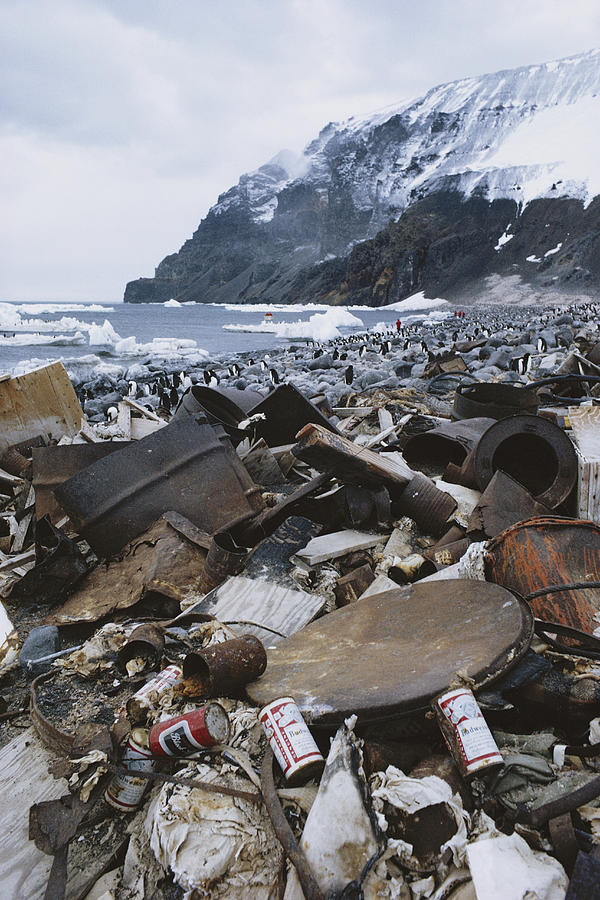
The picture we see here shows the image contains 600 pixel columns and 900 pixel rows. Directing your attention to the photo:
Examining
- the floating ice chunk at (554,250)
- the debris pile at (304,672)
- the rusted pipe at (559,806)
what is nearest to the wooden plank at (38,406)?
the debris pile at (304,672)

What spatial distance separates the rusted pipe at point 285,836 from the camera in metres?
0.99

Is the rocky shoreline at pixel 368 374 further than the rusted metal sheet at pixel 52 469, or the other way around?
the rocky shoreline at pixel 368 374

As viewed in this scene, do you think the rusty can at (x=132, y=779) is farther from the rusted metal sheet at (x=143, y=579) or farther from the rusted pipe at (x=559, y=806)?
the rusted metal sheet at (x=143, y=579)

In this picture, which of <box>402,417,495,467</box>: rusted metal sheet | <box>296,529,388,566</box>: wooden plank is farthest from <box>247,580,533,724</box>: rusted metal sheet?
<box>402,417,495,467</box>: rusted metal sheet

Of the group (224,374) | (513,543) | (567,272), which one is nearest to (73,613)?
(513,543)

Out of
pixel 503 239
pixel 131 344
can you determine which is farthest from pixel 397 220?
pixel 131 344

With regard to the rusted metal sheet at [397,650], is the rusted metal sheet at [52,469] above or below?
above

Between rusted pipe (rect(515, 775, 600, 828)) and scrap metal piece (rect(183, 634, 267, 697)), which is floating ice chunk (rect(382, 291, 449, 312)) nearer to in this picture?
scrap metal piece (rect(183, 634, 267, 697))

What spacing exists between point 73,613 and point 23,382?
8.47 feet

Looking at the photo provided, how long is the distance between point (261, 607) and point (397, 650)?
0.69 meters

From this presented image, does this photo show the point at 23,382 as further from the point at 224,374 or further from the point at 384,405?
the point at 224,374

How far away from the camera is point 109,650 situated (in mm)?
1941

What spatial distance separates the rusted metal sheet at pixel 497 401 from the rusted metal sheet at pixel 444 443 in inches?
8.9

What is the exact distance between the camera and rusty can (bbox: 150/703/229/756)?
1.26 m
